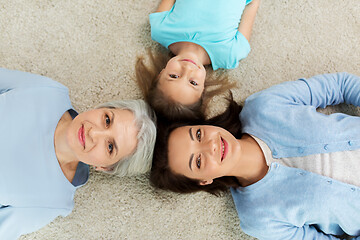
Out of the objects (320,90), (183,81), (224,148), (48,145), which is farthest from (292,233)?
(48,145)

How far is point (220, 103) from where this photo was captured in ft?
3.99

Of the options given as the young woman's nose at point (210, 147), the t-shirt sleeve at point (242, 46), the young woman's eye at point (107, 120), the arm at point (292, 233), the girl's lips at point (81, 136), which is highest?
the t-shirt sleeve at point (242, 46)

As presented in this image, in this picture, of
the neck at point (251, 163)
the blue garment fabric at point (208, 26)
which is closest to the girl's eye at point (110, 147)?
the neck at point (251, 163)

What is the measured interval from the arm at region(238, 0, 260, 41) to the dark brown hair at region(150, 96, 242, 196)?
0.32 meters

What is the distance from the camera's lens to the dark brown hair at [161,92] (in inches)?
41.5

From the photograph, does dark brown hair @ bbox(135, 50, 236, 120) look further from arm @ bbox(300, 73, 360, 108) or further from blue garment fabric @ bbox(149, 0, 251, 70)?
arm @ bbox(300, 73, 360, 108)

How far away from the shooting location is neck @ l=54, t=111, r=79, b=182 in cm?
95

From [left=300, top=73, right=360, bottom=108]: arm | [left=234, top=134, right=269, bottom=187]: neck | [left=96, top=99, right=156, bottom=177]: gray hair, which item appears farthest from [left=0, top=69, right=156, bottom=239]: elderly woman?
[left=300, top=73, right=360, bottom=108]: arm

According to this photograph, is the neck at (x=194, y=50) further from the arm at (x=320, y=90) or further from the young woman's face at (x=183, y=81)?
the arm at (x=320, y=90)

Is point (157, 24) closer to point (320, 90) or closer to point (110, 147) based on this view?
point (110, 147)

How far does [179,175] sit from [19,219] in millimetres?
533

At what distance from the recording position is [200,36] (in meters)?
1.18

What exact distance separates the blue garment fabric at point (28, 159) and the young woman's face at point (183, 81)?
0.41m

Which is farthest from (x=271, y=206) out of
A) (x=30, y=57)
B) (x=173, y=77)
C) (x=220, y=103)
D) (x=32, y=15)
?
(x=32, y=15)
